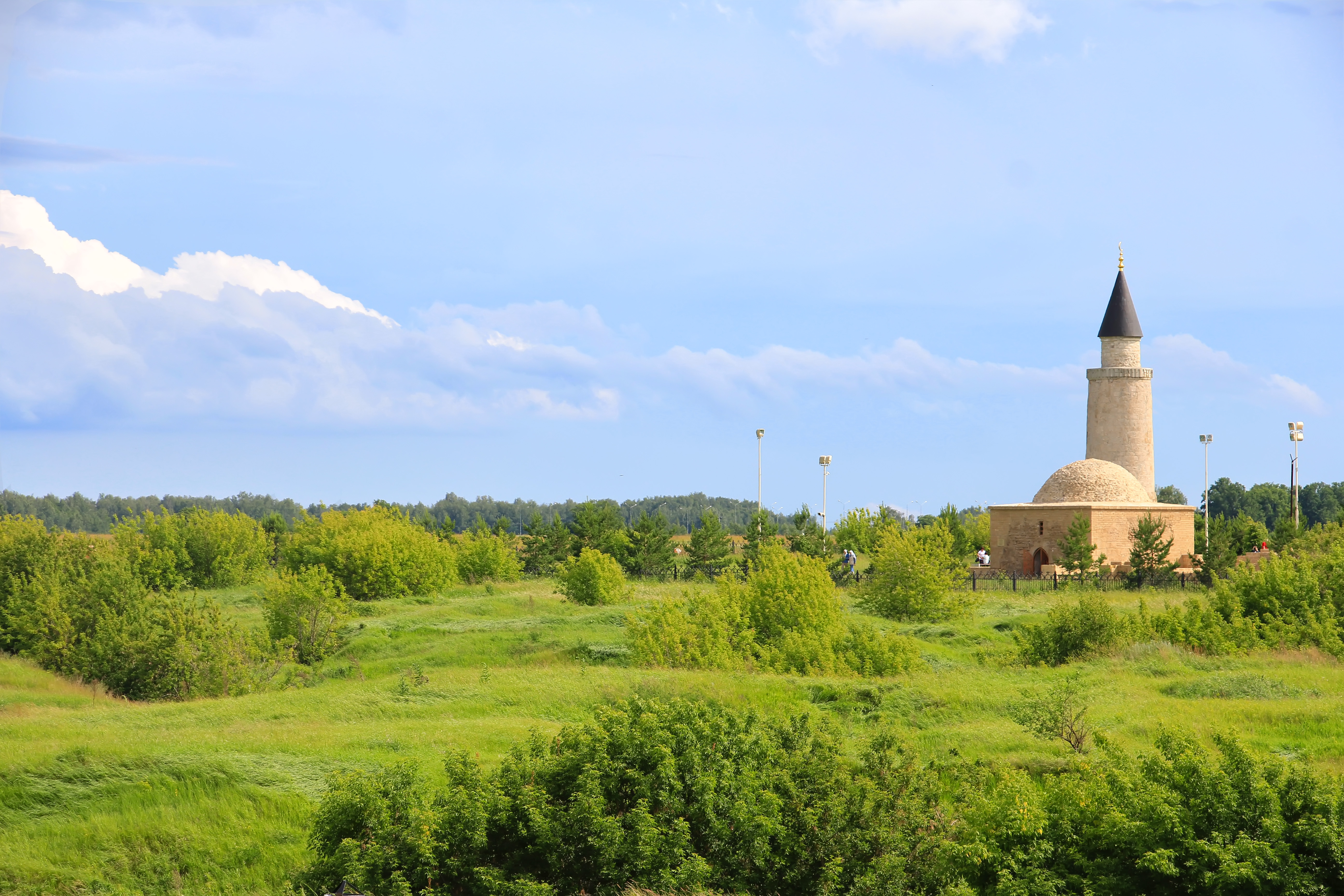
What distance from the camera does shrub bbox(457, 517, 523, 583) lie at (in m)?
51.8

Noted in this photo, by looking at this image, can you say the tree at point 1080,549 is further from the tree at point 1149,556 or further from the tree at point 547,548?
the tree at point 547,548

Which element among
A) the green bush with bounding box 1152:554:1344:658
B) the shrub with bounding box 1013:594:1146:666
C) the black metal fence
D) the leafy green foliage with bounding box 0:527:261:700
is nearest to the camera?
the leafy green foliage with bounding box 0:527:261:700

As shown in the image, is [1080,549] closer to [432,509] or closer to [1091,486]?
[1091,486]

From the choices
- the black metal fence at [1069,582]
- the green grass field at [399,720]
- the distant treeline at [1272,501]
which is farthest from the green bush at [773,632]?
the distant treeline at [1272,501]

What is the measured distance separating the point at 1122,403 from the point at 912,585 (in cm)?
2584

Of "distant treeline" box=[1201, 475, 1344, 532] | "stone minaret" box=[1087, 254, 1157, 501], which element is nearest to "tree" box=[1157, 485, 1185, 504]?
"distant treeline" box=[1201, 475, 1344, 532]

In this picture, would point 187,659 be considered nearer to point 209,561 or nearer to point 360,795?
point 360,795

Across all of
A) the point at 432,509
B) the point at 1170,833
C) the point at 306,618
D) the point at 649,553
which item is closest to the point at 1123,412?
the point at 649,553

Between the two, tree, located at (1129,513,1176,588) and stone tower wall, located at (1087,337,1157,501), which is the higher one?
stone tower wall, located at (1087,337,1157,501)

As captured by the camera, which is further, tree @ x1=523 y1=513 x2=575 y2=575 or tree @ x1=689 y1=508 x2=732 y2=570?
tree @ x1=523 y1=513 x2=575 y2=575

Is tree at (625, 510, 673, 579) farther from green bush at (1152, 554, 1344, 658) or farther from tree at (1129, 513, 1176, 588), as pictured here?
green bush at (1152, 554, 1344, 658)

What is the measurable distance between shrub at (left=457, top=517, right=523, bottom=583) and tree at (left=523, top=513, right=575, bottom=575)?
5030 mm

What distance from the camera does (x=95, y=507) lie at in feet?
523

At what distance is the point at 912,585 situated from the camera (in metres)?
31.4
